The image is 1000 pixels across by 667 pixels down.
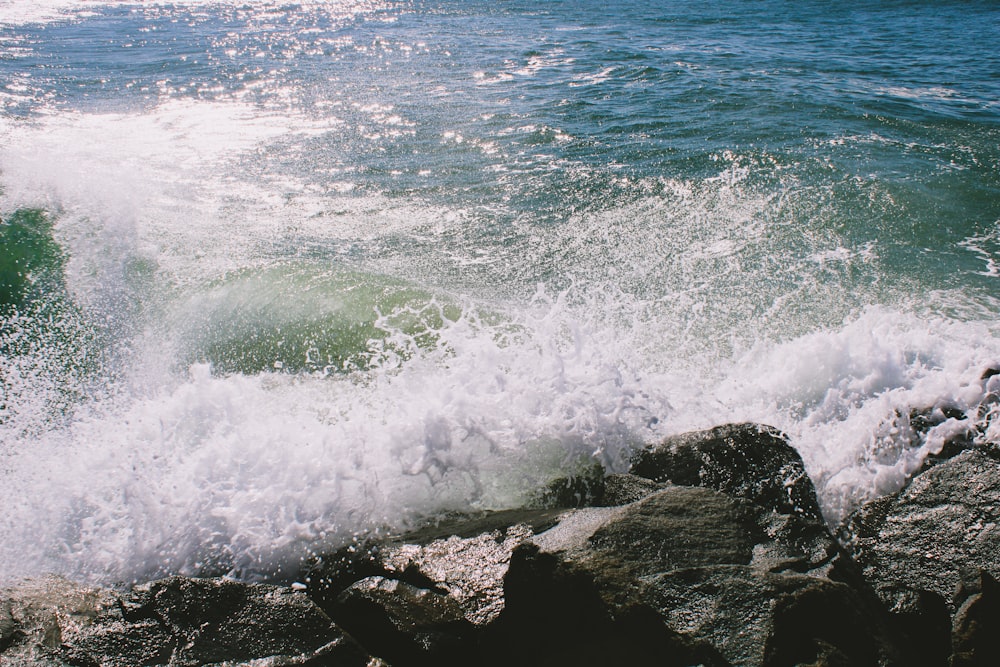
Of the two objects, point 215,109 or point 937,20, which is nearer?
point 215,109

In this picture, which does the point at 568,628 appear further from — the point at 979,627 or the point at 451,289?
the point at 451,289

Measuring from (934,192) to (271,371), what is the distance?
8.61 metres

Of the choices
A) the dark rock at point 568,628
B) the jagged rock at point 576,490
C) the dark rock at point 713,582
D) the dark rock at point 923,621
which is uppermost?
the dark rock at point 713,582

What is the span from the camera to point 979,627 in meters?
2.80

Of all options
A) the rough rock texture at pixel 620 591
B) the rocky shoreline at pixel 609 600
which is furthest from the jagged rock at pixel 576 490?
the rocky shoreline at pixel 609 600

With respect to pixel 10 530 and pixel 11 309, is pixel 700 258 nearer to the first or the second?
pixel 10 530

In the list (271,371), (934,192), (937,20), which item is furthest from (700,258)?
(937,20)

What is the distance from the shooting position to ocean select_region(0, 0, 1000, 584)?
4.62 meters

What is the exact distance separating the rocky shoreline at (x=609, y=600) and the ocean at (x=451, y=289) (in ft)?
2.26

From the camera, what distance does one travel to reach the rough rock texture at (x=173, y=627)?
3.03 metres

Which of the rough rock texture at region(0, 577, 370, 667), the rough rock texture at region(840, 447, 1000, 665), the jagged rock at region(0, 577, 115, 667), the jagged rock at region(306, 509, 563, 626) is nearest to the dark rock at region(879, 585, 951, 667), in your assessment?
the rough rock texture at region(840, 447, 1000, 665)

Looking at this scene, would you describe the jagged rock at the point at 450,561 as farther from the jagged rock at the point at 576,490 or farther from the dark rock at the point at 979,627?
the dark rock at the point at 979,627

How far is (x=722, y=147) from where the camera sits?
32.9 feet

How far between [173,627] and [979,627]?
3686 mm
